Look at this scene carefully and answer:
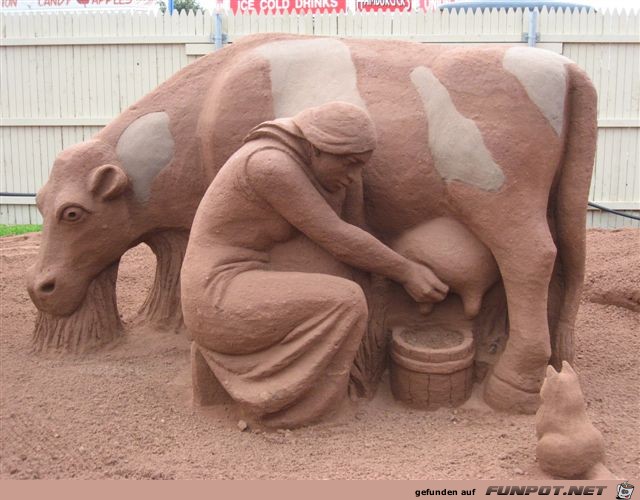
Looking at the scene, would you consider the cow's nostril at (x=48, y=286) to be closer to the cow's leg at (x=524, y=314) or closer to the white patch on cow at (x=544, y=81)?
the cow's leg at (x=524, y=314)

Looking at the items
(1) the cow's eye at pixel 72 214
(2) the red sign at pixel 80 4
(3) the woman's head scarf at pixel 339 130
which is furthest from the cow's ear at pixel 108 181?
(2) the red sign at pixel 80 4

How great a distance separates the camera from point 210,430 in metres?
2.91

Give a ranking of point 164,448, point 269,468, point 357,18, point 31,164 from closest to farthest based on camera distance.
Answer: point 269,468
point 164,448
point 357,18
point 31,164

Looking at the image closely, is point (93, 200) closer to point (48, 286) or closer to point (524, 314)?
point (48, 286)

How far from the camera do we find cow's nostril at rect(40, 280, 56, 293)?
3.54 metres

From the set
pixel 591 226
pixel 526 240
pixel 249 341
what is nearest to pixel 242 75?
pixel 249 341

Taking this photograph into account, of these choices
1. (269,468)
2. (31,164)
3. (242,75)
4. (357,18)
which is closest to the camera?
(269,468)

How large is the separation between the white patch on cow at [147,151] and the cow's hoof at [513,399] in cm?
198

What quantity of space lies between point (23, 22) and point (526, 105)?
6.79 meters

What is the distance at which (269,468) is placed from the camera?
2.57 m

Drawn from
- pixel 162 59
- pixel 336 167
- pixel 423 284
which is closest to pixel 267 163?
pixel 336 167

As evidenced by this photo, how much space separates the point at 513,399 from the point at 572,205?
3.07 feet

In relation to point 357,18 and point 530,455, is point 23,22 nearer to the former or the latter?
point 357,18

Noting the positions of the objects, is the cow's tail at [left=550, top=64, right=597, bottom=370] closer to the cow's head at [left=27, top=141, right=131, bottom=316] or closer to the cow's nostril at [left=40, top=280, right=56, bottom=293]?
the cow's head at [left=27, top=141, right=131, bottom=316]
